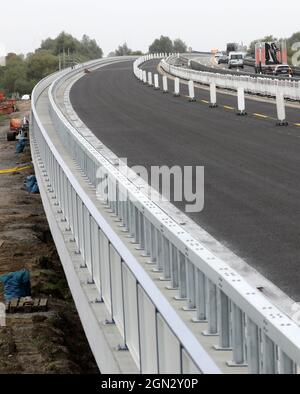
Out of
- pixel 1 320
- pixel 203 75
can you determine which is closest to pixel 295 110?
pixel 1 320

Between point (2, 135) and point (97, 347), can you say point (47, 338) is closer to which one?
point (97, 347)

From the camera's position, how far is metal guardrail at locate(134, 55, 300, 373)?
6.09 metres

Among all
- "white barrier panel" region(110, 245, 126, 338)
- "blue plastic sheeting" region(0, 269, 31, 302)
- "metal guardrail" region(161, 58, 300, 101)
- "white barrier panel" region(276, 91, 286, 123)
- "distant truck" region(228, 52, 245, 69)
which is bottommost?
"distant truck" region(228, 52, 245, 69)

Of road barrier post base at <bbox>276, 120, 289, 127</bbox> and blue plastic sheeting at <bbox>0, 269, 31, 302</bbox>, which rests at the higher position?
road barrier post base at <bbox>276, 120, 289, 127</bbox>

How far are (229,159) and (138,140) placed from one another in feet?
23.8

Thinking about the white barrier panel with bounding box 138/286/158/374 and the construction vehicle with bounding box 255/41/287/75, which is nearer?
the white barrier panel with bounding box 138/286/158/374

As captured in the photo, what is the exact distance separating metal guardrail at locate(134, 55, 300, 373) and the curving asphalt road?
6.06 ft

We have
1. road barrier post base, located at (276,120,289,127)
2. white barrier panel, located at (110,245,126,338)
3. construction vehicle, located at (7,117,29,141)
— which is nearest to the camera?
white barrier panel, located at (110,245,126,338)

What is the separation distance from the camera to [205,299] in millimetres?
8727

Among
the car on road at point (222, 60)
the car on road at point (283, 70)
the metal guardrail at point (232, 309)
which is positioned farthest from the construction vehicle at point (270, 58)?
the metal guardrail at point (232, 309)

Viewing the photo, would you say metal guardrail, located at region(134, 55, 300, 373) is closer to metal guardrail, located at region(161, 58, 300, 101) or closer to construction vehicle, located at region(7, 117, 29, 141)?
metal guardrail, located at region(161, 58, 300, 101)

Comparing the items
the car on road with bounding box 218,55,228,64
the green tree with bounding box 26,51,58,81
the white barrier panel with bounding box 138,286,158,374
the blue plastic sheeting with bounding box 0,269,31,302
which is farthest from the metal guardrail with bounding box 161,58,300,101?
the green tree with bounding box 26,51,58,81

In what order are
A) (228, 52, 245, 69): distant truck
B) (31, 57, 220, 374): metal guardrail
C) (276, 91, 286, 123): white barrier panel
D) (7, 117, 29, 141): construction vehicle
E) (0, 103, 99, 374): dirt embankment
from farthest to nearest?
(228, 52, 245, 69): distant truck
(7, 117, 29, 141): construction vehicle
(276, 91, 286, 123): white barrier panel
(0, 103, 99, 374): dirt embankment
(31, 57, 220, 374): metal guardrail

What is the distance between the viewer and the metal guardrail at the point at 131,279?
657 cm
